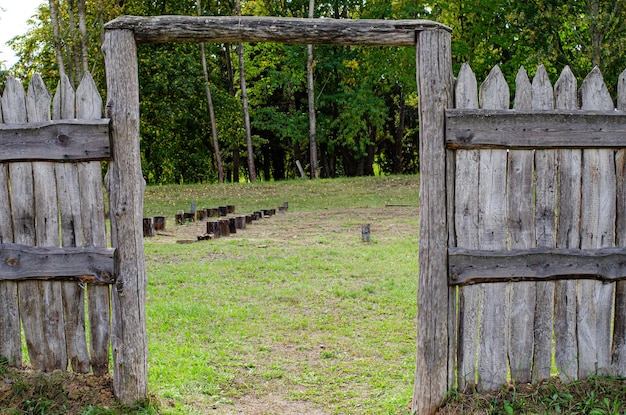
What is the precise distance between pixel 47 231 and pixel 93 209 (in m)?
0.41

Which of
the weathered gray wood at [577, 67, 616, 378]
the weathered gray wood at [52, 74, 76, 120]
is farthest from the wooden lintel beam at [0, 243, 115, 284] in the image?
the weathered gray wood at [577, 67, 616, 378]

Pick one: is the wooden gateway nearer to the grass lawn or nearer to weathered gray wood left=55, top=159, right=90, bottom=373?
Result: weathered gray wood left=55, top=159, right=90, bottom=373

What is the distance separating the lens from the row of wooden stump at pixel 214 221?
14.1 meters

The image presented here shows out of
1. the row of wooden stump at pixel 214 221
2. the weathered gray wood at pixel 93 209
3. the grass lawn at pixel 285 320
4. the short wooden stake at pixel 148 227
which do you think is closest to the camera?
the weathered gray wood at pixel 93 209

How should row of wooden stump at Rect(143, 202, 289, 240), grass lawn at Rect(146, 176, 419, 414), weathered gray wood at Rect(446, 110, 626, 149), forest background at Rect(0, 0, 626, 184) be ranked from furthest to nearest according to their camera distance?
forest background at Rect(0, 0, 626, 184)
row of wooden stump at Rect(143, 202, 289, 240)
grass lawn at Rect(146, 176, 419, 414)
weathered gray wood at Rect(446, 110, 626, 149)

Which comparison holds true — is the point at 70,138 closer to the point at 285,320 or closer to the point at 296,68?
the point at 285,320

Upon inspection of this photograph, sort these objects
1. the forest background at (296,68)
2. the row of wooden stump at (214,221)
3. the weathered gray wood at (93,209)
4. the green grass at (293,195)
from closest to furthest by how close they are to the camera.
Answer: the weathered gray wood at (93,209)
the row of wooden stump at (214,221)
the green grass at (293,195)
the forest background at (296,68)

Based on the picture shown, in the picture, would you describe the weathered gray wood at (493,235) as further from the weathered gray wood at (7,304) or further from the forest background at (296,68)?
the forest background at (296,68)

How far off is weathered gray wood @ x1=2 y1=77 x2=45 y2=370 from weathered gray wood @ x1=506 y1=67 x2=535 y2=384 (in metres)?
3.64

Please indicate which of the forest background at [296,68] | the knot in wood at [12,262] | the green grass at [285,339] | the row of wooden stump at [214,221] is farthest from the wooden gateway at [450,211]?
the forest background at [296,68]

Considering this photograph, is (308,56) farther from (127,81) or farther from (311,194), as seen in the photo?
(127,81)

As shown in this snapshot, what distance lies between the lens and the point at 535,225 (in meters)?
4.76

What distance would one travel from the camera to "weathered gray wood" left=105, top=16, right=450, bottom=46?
184 inches

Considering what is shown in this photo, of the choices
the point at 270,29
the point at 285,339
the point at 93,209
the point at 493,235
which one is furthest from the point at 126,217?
the point at 285,339
